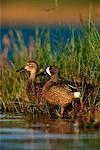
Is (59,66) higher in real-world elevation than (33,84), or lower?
higher

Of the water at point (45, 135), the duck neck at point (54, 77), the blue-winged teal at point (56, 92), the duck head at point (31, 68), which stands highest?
the duck head at point (31, 68)

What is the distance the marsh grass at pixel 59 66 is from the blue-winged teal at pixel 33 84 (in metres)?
0.11

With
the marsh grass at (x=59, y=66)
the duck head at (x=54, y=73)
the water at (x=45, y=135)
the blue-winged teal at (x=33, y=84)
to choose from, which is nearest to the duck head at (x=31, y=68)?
the blue-winged teal at (x=33, y=84)

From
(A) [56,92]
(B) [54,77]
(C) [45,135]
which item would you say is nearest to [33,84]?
(B) [54,77]

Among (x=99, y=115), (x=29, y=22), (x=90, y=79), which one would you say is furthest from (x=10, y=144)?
(x=29, y=22)

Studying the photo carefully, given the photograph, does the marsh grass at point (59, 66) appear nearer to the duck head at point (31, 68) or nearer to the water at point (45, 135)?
the duck head at point (31, 68)

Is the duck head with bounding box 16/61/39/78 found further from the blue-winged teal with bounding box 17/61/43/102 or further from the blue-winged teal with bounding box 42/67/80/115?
the blue-winged teal with bounding box 42/67/80/115

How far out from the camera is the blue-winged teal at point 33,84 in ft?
44.7

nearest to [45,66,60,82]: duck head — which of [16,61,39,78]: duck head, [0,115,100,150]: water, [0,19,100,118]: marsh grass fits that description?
[0,19,100,118]: marsh grass

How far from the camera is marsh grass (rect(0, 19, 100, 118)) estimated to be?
42.2 ft

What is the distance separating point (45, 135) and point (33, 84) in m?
3.34

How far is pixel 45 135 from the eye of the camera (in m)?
10.6

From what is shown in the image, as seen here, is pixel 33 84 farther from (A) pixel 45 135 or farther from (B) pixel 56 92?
(A) pixel 45 135

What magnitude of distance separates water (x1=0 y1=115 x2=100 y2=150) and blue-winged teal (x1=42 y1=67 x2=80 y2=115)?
0.83 m
